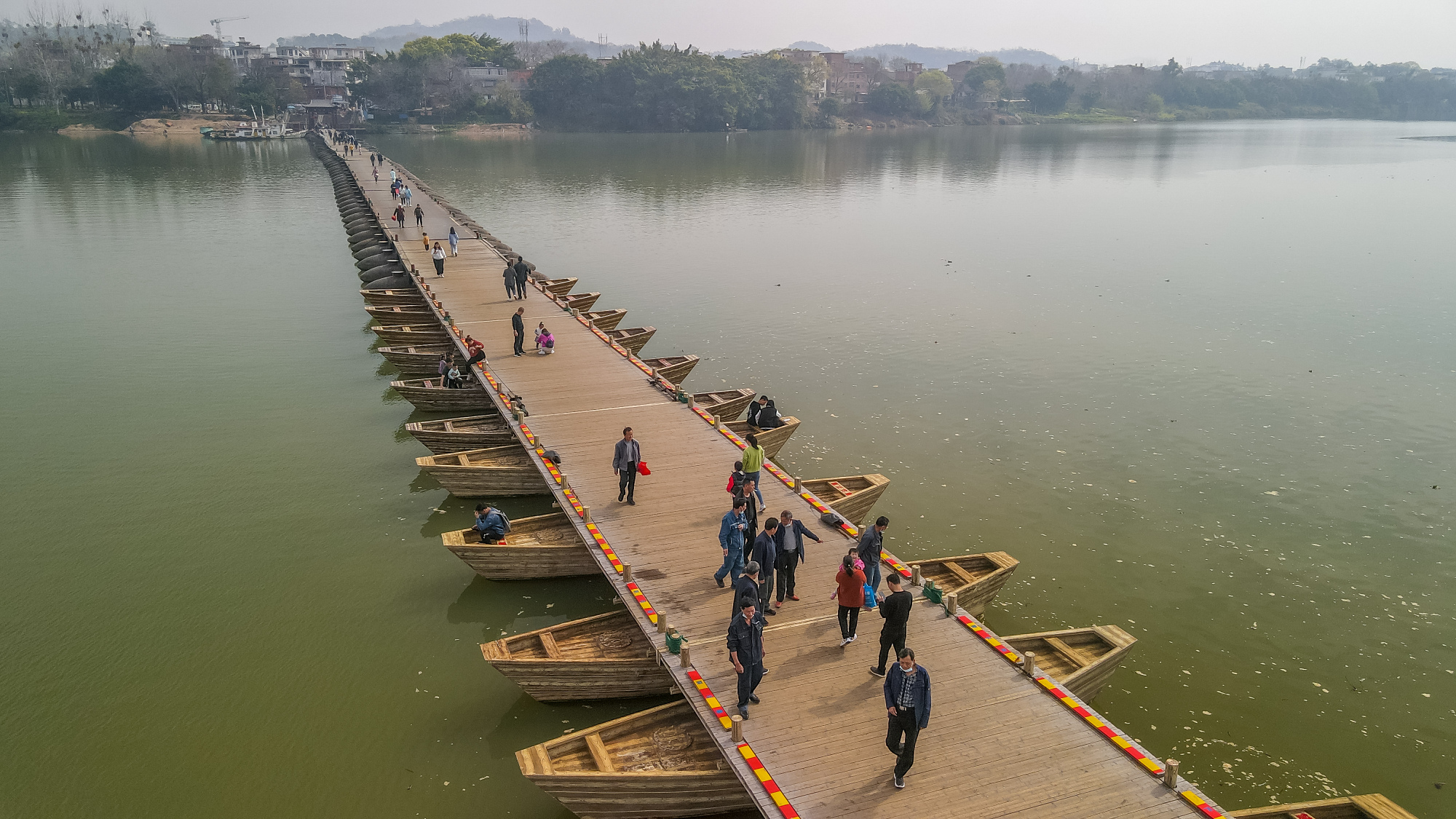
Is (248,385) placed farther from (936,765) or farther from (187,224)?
(187,224)

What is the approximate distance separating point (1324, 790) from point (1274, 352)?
26213 millimetres

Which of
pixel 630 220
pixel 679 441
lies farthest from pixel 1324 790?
pixel 630 220

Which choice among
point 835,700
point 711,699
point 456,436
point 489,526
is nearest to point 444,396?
point 456,436

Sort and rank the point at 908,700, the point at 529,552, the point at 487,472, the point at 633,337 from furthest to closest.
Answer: the point at 633,337 < the point at 487,472 < the point at 529,552 < the point at 908,700

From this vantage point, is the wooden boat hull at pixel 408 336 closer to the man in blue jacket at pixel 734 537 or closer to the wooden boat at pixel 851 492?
the wooden boat at pixel 851 492

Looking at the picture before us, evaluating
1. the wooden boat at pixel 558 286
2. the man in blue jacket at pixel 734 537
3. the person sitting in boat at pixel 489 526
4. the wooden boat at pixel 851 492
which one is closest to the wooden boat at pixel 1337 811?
the man in blue jacket at pixel 734 537

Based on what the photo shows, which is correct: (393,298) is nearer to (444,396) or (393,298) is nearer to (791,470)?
(444,396)

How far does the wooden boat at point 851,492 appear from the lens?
20188mm

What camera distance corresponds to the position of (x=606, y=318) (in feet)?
116

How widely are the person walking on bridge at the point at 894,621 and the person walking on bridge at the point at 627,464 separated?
702cm

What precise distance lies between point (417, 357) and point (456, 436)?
750 cm

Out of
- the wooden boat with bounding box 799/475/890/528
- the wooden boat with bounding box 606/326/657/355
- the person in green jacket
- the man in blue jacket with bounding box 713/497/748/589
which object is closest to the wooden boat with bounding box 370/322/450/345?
the wooden boat with bounding box 606/326/657/355

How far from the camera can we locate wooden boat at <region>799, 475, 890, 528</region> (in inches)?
795

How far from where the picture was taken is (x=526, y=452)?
75.3 ft
